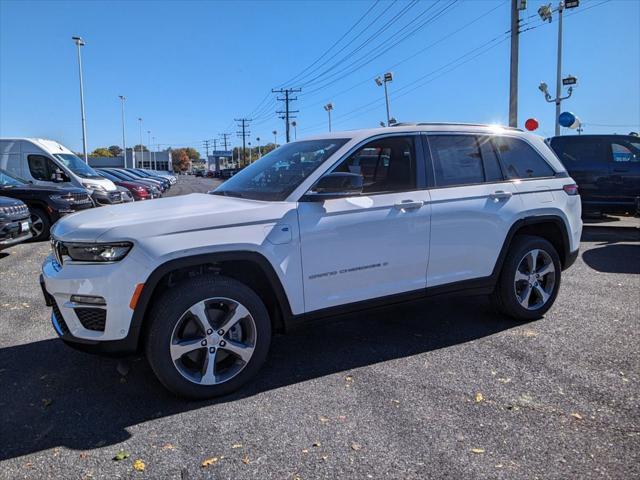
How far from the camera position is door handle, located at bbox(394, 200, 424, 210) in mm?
3986

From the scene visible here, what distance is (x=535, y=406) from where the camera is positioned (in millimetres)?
3240

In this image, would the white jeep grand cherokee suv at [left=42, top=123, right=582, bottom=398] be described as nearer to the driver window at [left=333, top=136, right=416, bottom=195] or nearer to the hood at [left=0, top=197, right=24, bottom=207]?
the driver window at [left=333, top=136, right=416, bottom=195]

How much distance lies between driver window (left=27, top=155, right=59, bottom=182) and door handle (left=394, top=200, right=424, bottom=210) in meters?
12.8

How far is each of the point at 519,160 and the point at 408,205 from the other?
5.11ft

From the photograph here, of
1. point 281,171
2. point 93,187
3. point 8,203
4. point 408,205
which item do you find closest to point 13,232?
point 8,203

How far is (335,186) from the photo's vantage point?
3645 mm

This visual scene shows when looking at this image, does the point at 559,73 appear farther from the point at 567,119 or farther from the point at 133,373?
the point at 133,373

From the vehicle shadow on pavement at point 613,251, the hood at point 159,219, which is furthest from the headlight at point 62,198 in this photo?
the vehicle shadow on pavement at point 613,251

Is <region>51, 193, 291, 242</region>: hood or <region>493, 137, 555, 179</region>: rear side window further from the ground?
<region>493, 137, 555, 179</region>: rear side window

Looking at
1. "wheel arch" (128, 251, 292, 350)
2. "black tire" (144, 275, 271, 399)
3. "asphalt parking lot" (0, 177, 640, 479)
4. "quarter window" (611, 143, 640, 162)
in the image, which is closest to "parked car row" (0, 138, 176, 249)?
"asphalt parking lot" (0, 177, 640, 479)

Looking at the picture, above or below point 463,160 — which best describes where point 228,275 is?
below

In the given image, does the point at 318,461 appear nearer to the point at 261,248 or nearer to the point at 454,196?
the point at 261,248

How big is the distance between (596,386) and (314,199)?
7.81 feet

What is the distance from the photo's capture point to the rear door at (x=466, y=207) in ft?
13.8
